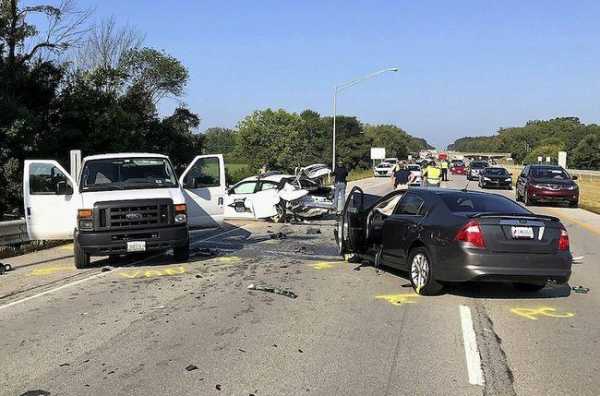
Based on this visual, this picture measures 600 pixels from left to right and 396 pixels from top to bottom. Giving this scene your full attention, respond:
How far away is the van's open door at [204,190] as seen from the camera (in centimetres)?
1317

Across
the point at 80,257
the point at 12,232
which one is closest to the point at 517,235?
the point at 80,257

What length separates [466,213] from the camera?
843 cm

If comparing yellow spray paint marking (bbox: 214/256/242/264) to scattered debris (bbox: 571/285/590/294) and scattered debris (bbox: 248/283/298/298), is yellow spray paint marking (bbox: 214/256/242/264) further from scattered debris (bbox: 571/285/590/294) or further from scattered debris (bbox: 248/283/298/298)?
scattered debris (bbox: 571/285/590/294)

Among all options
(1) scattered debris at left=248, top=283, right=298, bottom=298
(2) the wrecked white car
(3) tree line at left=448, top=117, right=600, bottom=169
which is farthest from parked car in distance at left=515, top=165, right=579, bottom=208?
(3) tree line at left=448, top=117, right=600, bottom=169

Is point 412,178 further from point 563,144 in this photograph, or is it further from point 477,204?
point 563,144

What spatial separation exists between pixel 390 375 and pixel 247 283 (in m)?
4.54

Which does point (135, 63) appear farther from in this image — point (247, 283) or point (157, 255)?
point (247, 283)

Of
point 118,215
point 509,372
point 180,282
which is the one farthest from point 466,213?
point 118,215

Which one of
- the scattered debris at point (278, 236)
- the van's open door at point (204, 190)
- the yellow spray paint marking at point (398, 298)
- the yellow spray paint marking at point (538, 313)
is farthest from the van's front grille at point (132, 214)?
the yellow spray paint marking at point (538, 313)

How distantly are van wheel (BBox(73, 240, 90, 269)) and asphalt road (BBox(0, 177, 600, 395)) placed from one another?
0.29 m

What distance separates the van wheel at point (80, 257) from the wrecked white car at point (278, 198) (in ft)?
26.0

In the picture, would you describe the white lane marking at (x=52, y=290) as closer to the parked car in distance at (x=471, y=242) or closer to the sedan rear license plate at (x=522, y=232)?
the parked car in distance at (x=471, y=242)

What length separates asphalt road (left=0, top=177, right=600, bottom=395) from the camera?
514cm

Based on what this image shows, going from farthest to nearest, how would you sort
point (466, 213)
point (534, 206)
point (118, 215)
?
point (534, 206), point (118, 215), point (466, 213)
